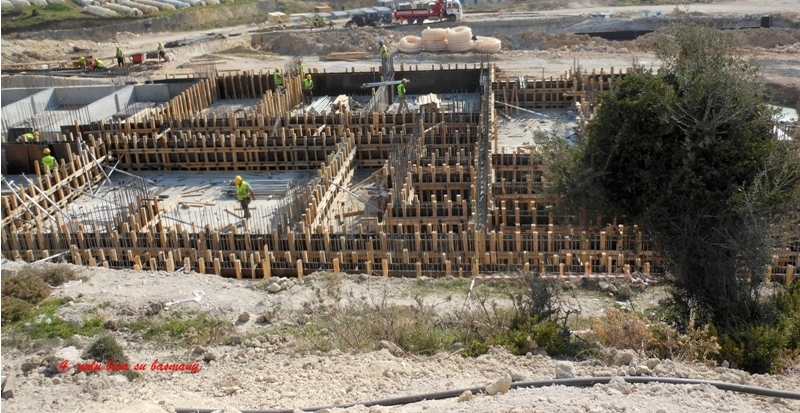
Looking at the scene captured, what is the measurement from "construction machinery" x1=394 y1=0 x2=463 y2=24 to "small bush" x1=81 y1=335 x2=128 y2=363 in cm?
3989

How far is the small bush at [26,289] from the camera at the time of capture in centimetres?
1035

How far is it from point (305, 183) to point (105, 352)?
33.4 ft

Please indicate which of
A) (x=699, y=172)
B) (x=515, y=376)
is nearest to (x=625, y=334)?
(x=515, y=376)

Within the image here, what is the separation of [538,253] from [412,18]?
36099 mm

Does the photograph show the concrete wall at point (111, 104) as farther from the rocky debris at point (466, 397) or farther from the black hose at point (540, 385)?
the rocky debris at point (466, 397)

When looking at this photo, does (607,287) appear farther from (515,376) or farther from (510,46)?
(510,46)

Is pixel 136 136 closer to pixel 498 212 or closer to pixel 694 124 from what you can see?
pixel 498 212

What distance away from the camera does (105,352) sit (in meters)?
8.51

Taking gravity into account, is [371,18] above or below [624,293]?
above

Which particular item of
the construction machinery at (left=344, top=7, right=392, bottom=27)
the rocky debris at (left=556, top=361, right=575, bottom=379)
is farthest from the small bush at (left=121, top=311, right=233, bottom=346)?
the construction machinery at (left=344, top=7, right=392, bottom=27)

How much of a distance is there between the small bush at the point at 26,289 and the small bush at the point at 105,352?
2.32m

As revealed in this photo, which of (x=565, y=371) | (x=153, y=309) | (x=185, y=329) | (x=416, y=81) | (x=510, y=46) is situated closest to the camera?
(x=565, y=371)

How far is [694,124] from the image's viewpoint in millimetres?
8445

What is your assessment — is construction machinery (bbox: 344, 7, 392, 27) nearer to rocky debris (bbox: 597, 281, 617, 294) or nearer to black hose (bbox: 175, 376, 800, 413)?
rocky debris (bbox: 597, 281, 617, 294)
